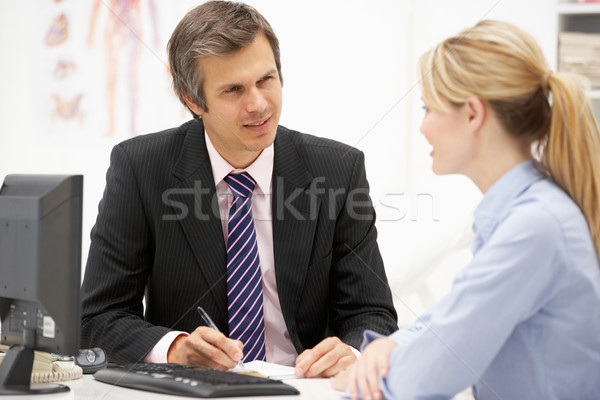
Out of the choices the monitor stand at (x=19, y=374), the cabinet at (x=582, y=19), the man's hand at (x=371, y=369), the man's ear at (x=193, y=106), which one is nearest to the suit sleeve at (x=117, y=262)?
the man's ear at (x=193, y=106)

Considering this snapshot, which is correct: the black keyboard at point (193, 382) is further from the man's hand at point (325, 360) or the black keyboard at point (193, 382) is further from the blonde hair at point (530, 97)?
the blonde hair at point (530, 97)

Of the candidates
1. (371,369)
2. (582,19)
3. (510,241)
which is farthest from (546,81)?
(582,19)

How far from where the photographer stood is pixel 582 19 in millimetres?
3230

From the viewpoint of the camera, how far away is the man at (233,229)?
5.68 ft

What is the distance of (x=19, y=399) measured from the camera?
3.76ft

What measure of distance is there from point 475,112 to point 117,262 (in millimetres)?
983

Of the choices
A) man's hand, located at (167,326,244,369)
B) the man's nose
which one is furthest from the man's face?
man's hand, located at (167,326,244,369)

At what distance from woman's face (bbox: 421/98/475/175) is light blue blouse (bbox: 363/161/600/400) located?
134 mm

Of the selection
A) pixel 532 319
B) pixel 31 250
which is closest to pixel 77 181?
pixel 31 250

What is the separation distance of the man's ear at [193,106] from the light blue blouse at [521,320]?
3.26 ft

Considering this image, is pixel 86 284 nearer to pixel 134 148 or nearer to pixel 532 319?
pixel 134 148

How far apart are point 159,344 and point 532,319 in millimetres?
830

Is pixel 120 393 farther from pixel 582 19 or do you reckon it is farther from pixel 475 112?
pixel 582 19

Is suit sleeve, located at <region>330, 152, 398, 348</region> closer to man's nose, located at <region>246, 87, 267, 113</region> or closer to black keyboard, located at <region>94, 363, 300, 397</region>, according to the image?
man's nose, located at <region>246, 87, 267, 113</region>
